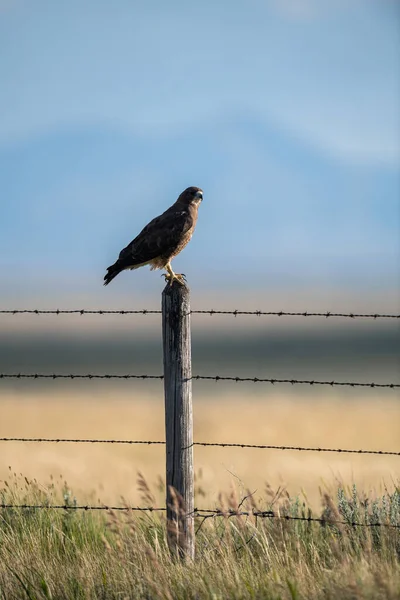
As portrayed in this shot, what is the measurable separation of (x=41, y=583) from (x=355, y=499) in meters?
2.25

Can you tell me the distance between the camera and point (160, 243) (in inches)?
280

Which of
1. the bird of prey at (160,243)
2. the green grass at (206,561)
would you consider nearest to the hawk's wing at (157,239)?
the bird of prey at (160,243)

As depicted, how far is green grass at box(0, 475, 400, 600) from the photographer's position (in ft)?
11.8

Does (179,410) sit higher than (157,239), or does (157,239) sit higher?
(157,239)

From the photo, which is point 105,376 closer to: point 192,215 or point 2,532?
point 2,532

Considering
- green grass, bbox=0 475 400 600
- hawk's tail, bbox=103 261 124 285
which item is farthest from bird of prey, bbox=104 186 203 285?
green grass, bbox=0 475 400 600

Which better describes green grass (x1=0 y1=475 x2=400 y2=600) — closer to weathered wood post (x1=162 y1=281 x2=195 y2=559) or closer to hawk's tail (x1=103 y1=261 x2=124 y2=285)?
weathered wood post (x1=162 y1=281 x2=195 y2=559)

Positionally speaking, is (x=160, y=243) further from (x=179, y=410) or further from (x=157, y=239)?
(x=179, y=410)

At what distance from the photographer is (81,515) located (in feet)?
18.8

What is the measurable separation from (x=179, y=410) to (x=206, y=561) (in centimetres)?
86

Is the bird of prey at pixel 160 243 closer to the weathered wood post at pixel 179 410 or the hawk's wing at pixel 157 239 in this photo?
the hawk's wing at pixel 157 239

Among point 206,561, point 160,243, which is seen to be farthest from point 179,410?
point 160,243

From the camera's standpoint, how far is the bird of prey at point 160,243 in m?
7.12

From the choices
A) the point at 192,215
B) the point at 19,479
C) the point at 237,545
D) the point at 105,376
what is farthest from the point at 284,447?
the point at 192,215
